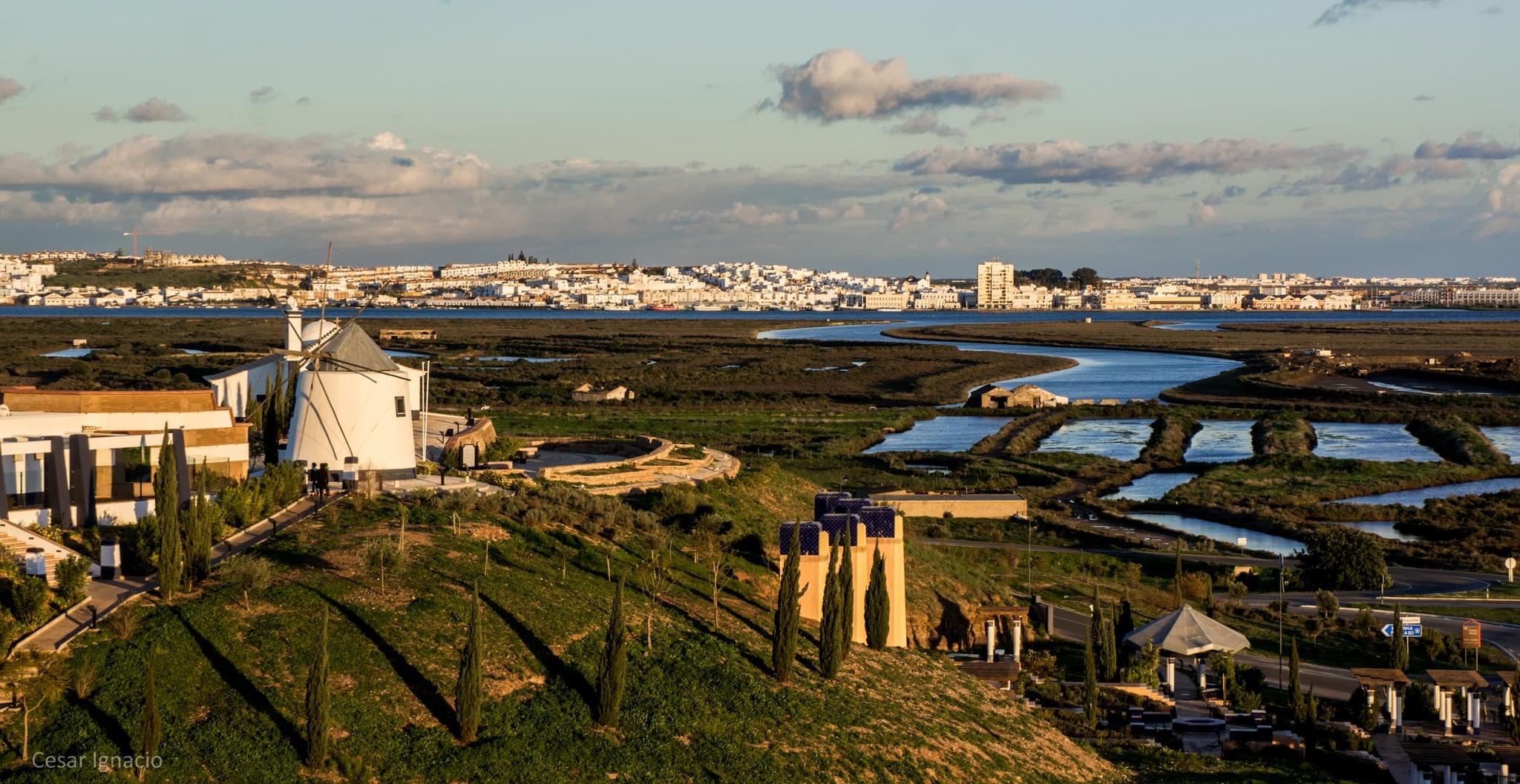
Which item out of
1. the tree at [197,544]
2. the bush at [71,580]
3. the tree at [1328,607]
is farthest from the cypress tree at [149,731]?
the tree at [1328,607]

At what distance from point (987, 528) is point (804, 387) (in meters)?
52.7

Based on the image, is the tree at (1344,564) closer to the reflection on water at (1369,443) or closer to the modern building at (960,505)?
the modern building at (960,505)

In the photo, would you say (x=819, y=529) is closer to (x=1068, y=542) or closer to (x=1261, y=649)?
(x=1261, y=649)

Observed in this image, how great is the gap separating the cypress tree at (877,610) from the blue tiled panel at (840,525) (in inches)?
17.5

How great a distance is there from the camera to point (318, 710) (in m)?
15.3

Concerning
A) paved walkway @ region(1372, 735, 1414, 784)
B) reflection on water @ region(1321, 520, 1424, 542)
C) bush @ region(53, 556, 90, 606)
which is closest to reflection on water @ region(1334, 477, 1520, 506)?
reflection on water @ region(1321, 520, 1424, 542)

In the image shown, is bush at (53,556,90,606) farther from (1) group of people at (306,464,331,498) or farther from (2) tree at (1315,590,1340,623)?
(2) tree at (1315,590,1340,623)

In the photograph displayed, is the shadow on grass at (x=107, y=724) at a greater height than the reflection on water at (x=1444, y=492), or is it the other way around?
the shadow on grass at (x=107, y=724)

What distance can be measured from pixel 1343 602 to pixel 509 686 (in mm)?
22567

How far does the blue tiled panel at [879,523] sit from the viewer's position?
87.0 ft

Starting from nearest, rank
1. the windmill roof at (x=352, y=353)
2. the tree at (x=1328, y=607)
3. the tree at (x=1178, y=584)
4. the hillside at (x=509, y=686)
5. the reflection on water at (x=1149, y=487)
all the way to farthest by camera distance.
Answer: the hillside at (x=509, y=686) < the windmill roof at (x=352, y=353) < the tree at (x=1178, y=584) < the tree at (x=1328, y=607) < the reflection on water at (x=1149, y=487)

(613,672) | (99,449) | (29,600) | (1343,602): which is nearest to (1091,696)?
(613,672)

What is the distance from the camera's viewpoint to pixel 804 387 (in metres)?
95.0

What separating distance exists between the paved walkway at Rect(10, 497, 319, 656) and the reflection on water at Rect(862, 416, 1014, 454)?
125ft
